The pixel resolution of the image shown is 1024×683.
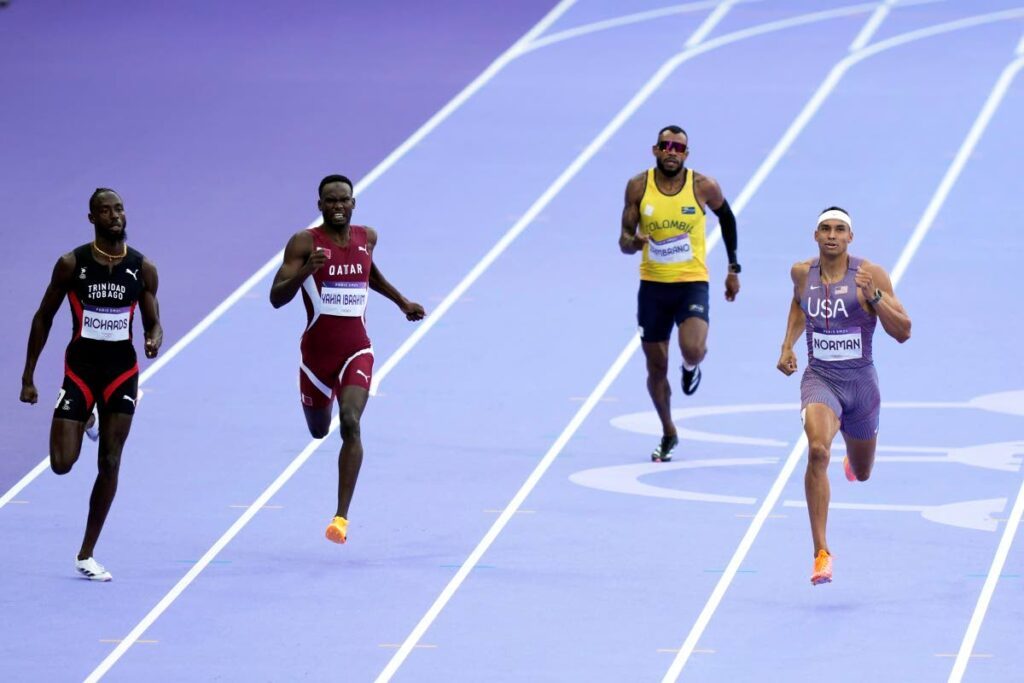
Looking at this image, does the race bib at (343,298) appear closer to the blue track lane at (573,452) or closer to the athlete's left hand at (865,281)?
the blue track lane at (573,452)

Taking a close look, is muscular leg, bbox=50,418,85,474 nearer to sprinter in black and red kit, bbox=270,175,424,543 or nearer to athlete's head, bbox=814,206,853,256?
sprinter in black and red kit, bbox=270,175,424,543

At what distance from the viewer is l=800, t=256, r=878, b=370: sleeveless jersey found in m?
10.0

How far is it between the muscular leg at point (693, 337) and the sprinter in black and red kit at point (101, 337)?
3.74 metres

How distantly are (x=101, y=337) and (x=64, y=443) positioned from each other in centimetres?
54

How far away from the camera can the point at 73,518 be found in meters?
11.6

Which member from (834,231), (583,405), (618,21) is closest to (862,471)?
(834,231)

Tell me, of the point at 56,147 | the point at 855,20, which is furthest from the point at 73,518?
the point at 855,20

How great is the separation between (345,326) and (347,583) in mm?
1320

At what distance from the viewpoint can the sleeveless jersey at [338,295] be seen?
10586 mm

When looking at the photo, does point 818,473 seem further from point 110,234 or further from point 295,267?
point 110,234

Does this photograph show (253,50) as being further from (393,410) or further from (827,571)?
(827,571)

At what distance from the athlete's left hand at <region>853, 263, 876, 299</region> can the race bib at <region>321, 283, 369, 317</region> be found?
2513mm

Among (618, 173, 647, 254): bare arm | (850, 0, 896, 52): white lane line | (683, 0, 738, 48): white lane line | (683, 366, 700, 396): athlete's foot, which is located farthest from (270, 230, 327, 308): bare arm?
(850, 0, 896, 52): white lane line

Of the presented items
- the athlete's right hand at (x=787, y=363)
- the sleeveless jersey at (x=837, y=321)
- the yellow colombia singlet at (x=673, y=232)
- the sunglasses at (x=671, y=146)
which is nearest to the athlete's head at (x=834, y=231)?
the sleeveless jersey at (x=837, y=321)
